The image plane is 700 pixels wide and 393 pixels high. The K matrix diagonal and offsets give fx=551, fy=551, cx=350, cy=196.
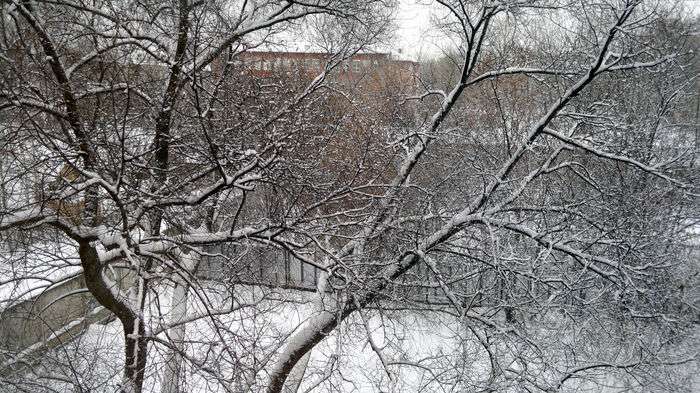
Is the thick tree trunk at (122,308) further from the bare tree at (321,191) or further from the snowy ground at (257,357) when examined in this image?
the snowy ground at (257,357)

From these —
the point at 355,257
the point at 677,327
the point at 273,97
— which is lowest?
the point at 677,327

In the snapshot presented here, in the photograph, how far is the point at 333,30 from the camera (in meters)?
8.26

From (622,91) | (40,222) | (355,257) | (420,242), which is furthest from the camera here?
(622,91)

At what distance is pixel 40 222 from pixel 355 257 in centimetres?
346

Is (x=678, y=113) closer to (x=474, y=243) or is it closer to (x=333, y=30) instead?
(x=474, y=243)

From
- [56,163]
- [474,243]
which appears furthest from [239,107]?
[474,243]

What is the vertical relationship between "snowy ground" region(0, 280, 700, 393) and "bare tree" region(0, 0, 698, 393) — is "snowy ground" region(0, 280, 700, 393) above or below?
below

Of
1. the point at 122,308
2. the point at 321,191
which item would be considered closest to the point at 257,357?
the point at 122,308

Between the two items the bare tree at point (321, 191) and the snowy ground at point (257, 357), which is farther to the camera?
the bare tree at point (321, 191)

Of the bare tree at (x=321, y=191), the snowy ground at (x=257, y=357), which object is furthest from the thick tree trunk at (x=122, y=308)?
the snowy ground at (x=257, y=357)

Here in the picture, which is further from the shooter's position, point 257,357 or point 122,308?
point 257,357

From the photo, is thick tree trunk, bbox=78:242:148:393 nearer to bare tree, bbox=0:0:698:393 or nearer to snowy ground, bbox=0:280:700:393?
bare tree, bbox=0:0:698:393

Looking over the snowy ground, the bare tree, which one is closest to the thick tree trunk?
the bare tree

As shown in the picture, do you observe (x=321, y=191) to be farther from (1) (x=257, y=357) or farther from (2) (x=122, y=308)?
(2) (x=122, y=308)
